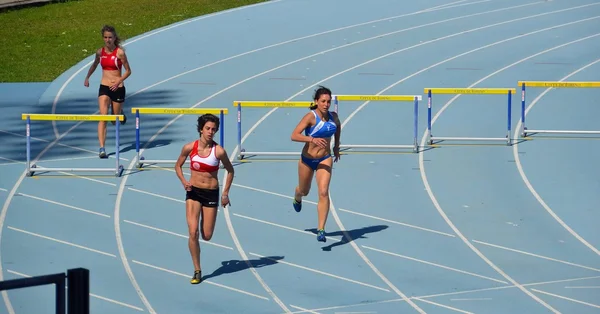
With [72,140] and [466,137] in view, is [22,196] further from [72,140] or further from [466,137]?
[466,137]

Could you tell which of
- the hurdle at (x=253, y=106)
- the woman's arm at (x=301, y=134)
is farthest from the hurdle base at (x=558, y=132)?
the woman's arm at (x=301, y=134)

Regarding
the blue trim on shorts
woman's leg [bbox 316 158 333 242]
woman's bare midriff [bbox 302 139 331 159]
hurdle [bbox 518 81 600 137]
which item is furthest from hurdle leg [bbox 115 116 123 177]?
hurdle [bbox 518 81 600 137]

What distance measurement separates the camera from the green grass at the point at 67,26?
23438 mm

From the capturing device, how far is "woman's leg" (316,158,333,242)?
40.3 ft

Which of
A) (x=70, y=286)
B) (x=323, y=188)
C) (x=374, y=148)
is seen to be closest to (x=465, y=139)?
(x=374, y=148)

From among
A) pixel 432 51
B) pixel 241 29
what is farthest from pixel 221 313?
pixel 241 29

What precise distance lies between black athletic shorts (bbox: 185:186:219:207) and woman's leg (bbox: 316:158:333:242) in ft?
4.89

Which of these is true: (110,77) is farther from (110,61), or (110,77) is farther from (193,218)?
(193,218)

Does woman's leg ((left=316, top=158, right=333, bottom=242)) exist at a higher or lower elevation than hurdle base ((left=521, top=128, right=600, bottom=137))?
lower

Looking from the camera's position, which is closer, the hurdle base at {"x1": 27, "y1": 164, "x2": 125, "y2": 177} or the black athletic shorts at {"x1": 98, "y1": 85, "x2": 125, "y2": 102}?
the hurdle base at {"x1": 27, "y1": 164, "x2": 125, "y2": 177}

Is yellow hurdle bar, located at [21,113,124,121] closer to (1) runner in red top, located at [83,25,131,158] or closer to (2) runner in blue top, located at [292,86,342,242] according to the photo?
(1) runner in red top, located at [83,25,131,158]

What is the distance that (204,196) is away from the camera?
1117 cm

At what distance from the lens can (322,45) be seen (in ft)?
79.6

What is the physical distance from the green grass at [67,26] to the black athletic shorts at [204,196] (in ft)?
38.8
